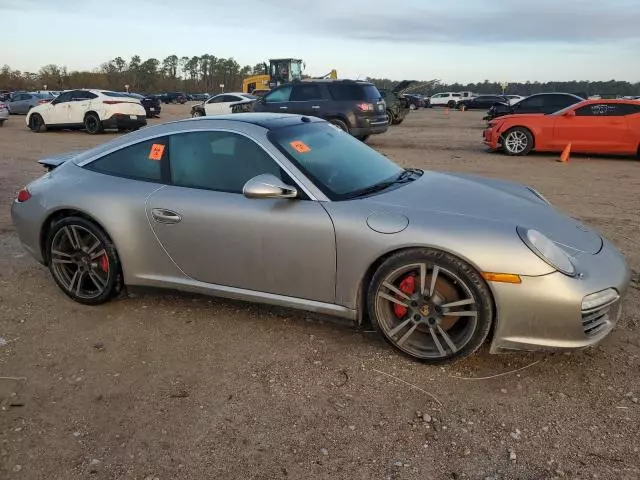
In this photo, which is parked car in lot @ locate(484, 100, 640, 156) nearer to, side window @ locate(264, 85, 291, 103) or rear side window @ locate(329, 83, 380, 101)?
rear side window @ locate(329, 83, 380, 101)

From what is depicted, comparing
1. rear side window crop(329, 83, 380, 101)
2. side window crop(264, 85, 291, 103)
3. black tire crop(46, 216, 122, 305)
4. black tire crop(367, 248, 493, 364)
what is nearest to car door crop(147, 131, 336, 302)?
black tire crop(367, 248, 493, 364)

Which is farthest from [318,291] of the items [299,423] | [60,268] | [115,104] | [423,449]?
[115,104]

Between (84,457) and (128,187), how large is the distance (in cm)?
198

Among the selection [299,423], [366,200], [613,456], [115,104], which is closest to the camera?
[613,456]

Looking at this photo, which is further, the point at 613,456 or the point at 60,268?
the point at 60,268

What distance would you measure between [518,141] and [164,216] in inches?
449

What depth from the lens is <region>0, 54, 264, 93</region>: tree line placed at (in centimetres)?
8719

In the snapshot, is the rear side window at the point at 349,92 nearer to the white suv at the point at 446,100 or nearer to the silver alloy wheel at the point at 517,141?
the silver alloy wheel at the point at 517,141

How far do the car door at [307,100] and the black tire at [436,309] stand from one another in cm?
1165

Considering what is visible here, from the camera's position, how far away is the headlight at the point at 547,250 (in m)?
2.91

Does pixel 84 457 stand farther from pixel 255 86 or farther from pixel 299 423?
pixel 255 86

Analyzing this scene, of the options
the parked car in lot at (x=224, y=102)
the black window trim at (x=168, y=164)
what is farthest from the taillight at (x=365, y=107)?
the black window trim at (x=168, y=164)

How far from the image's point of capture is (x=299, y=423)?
107 inches

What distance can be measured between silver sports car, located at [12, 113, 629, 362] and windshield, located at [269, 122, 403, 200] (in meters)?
0.01
